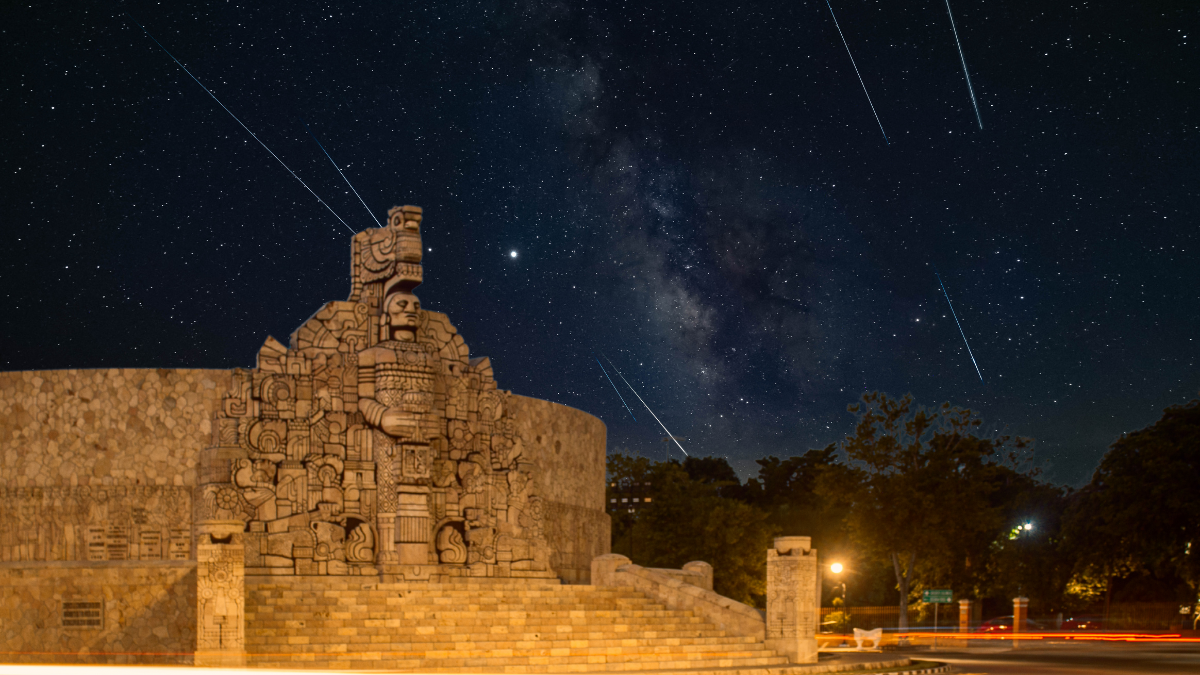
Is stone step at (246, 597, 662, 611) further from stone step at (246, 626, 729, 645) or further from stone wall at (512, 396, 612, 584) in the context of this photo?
stone wall at (512, 396, 612, 584)

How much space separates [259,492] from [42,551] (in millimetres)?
4183

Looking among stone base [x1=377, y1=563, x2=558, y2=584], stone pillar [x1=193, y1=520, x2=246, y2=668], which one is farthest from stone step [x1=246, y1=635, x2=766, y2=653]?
stone base [x1=377, y1=563, x2=558, y2=584]

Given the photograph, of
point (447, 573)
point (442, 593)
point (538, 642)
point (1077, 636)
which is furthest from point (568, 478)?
point (1077, 636)

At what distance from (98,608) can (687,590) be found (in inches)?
386

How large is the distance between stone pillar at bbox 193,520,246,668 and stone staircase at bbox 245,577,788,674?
1.33 feet

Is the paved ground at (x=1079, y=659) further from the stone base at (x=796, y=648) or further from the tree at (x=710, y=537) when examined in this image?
the tree at (x=710, y=537)

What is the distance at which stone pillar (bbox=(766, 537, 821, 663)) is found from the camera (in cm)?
1991

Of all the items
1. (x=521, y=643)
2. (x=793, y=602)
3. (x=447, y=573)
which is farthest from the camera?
(x=447, y=573)

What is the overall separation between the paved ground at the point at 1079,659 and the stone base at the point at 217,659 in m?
11.7

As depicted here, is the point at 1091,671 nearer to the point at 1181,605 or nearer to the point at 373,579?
the point at 373,579

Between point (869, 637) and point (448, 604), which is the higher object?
point (448, 604)

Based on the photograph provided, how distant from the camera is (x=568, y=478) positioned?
2944 centimetres

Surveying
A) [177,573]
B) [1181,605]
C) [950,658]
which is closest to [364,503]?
[177,573]

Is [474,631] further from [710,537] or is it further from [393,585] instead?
[710,537]
